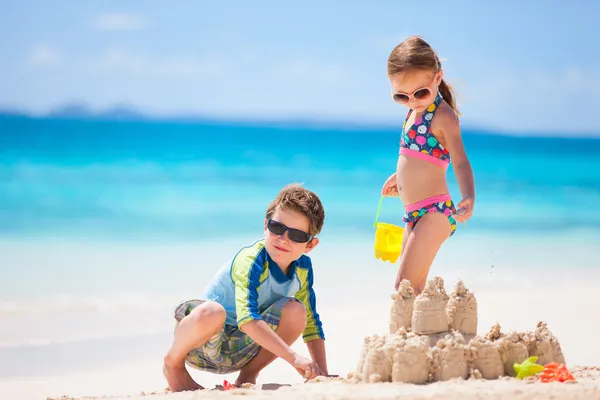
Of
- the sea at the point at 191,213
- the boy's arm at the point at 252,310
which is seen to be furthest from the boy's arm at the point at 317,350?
the sea at the point at 191,213

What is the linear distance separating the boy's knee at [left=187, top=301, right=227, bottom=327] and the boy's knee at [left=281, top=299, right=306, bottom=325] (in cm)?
28

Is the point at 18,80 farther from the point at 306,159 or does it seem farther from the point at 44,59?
the point at 306,159

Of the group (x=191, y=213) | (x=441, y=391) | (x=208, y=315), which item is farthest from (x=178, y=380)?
(x=191, y=213)

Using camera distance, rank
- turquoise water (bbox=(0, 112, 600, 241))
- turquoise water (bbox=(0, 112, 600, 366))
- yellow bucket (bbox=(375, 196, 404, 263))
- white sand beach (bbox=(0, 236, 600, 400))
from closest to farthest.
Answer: white sand beach (bbox=(0, 236, 600, 400)), yellow bucket (bbox=(375, 196, 404, 263)), turquoise water (bbox=(0, 112, 600, 366)), turquoise water (bbox=(0, 112, 600, 241))

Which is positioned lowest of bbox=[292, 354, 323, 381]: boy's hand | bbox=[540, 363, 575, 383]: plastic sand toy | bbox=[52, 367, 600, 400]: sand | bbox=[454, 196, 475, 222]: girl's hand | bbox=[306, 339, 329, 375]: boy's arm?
bbox=[52, 367, 600, 400]: sand

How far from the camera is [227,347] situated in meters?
3.77

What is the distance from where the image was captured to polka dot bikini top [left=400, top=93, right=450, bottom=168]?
13.4 ft

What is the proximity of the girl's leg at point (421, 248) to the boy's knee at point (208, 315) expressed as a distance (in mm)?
830

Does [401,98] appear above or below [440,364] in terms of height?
above

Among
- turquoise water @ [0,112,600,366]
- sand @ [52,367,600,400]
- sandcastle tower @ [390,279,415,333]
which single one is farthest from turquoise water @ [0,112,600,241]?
sand @ [52,367,600,400]

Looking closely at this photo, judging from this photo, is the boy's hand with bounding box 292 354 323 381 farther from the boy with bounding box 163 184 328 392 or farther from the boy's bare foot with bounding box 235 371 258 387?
the boy's bare foot with bounding box 235 371 258 387

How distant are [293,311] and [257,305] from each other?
18 centimetres

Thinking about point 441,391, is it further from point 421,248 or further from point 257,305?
point 421,248

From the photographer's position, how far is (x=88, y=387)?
4.61 meters
